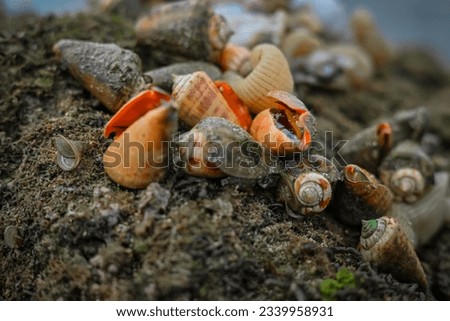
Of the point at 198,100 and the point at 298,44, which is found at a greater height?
the point at 198,100

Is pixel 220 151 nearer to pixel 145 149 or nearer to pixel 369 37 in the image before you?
pixel 145 149

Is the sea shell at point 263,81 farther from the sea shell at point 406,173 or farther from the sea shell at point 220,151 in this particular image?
the sea shell at point 406,173

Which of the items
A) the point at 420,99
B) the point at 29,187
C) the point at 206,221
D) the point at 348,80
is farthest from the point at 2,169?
the point at 420,99

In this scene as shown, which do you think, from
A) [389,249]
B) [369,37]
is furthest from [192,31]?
[369,37]

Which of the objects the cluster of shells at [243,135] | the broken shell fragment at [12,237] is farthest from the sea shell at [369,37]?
the broken shell fragment at [12,237]

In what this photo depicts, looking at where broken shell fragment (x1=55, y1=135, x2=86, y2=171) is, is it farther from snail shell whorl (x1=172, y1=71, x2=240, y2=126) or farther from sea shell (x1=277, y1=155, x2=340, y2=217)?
sea shell (x1=277, y1=155, x2=340, y2=217)
